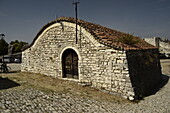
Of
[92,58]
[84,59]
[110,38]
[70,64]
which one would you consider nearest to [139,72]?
[110,38]

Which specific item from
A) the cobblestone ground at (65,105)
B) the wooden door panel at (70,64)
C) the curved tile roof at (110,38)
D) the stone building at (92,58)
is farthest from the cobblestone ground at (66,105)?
the wooden door panel at (70,64)

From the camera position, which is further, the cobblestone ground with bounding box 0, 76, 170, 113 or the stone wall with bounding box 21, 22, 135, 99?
the stone wall with bounding box 21, 22, 135, 99

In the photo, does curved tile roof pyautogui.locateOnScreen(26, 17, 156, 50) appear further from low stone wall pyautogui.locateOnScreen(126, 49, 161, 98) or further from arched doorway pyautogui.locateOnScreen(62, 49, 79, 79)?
arched doorway pyautogui.locateOnScreen(62, 49, 79, 79)

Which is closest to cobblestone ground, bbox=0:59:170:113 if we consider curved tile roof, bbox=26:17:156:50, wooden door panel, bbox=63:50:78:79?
curved tile roof, bbox=26:17:156:50

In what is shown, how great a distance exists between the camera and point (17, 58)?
23.7 m

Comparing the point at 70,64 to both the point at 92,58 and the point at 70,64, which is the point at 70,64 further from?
the point at 92,58

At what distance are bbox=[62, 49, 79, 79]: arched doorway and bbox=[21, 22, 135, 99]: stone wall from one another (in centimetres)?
29

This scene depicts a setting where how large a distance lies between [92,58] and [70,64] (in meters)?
2.02

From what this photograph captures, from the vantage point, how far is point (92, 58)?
6.82 metres

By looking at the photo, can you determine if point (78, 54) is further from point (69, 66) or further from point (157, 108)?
point (157, 108)

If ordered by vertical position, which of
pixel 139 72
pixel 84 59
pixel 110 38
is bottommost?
pixel 139 72

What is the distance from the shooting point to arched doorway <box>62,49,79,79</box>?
26.0 ft

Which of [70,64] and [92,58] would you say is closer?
[92,58]

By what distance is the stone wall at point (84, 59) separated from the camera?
585 cm
